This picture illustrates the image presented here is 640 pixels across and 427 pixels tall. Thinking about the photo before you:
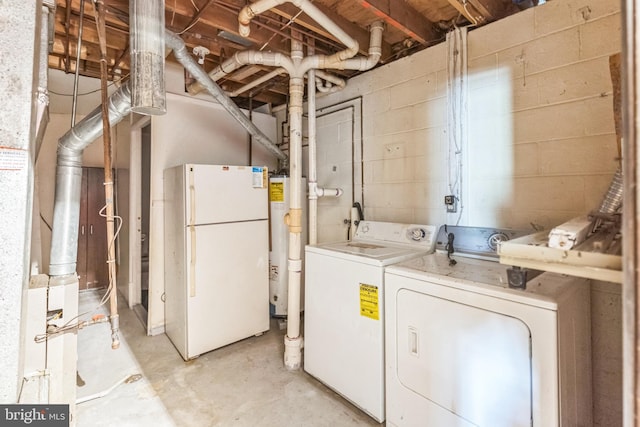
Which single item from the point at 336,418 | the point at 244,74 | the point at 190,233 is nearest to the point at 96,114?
the point at 190,233

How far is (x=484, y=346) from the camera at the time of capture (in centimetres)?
131

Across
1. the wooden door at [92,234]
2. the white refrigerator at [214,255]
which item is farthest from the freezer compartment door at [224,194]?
the wooden door at [92,234]

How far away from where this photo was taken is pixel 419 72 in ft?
7.57

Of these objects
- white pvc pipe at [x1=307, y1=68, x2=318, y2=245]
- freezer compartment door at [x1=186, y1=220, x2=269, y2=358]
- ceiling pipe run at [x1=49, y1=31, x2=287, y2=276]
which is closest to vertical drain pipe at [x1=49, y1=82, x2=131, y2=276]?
ceiling pipe run at [x1=49, y1=31, x2=287, y2=276]

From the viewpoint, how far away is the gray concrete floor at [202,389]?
6.03ft

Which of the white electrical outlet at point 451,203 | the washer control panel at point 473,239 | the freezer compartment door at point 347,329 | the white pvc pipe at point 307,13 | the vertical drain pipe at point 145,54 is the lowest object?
the freezer compartment door at point 347,329

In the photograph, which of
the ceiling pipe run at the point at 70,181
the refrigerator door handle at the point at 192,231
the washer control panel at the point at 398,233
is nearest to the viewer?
the ceiling pipe run at the point at 70,181

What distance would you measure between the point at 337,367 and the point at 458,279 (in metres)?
1.06

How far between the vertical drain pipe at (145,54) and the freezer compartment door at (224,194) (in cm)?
93

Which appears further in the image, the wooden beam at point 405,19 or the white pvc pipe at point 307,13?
the wooden beam at point 405,19

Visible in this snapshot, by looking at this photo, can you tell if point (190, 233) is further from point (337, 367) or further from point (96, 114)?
point (337, 367)

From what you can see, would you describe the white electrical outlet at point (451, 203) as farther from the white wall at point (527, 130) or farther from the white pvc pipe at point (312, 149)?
the white pvc pipe at point (312, 149)

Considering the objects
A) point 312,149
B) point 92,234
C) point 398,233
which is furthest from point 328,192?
point 92,234

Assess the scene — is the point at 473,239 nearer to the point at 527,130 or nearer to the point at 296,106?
the point at 527,130
